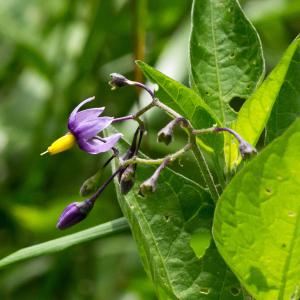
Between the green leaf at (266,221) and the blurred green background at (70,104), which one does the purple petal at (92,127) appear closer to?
the green leaf at (266,221)

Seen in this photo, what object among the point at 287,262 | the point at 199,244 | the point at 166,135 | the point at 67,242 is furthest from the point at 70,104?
the point at 287,262

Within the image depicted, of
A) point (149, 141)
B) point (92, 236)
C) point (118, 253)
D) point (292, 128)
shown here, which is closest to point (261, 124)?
point (292, 128)

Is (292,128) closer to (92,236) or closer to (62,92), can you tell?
(92,236)

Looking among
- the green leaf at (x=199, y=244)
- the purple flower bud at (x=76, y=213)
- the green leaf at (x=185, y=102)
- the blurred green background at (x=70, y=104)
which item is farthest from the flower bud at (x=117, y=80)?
the blurred green background at (x=70, y=104)

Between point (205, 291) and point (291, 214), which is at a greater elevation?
point (291, 214)

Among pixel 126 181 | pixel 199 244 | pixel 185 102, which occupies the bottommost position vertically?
pixel 199 244

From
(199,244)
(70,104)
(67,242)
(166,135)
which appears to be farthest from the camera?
(70,104)

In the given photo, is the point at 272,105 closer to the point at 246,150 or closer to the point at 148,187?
the point at 246,150
